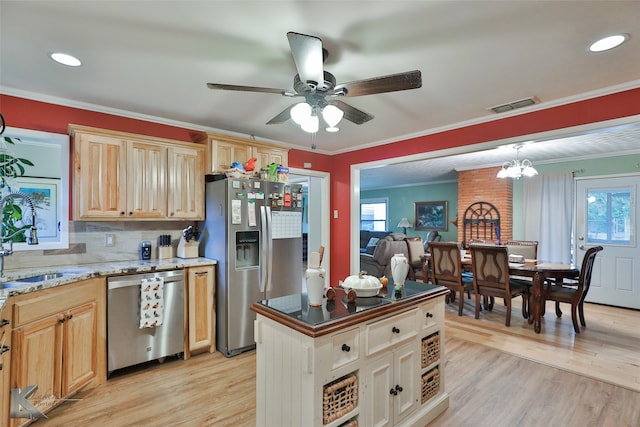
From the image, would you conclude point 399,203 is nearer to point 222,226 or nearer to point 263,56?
point 222,226

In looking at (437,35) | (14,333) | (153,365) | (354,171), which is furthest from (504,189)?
(14,333)

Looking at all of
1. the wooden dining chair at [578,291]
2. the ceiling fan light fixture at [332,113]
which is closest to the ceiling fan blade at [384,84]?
the ceiling fan light fixture at [332,113]

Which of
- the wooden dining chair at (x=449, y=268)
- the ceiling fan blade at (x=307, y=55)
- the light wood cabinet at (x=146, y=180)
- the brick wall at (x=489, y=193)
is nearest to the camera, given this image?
the ceiling fan blade at (x=307, y=55)

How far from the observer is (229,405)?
2.34m

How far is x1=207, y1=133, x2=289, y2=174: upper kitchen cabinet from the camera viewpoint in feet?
11.3

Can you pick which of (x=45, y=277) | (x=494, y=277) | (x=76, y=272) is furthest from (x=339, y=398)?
(x=494, y=277)

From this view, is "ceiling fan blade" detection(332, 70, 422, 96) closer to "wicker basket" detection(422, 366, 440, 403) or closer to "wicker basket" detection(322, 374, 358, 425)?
"wicker basket" detection(322, 374, 358, 425)

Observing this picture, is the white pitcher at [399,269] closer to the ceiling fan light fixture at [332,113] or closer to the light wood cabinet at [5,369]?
the ceiling fan light fixture at [332,113]

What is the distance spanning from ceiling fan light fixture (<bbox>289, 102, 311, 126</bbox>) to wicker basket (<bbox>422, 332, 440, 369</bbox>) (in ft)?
5.42

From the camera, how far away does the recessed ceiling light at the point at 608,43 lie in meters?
1.91

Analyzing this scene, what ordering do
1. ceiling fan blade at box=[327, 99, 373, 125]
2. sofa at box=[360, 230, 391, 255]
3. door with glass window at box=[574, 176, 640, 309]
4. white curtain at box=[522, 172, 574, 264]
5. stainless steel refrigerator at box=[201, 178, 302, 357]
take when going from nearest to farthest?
ceiling fan blade at box=[327, 99, 373, 125] → stainless steel refrigerator at box=[201, 178, 302, 357] → door with glass window at box=[574, 176, 640, 309] → white curtain at box=[522, 172, 574, 264] → sofa at box=[360, 230, 391, 255]

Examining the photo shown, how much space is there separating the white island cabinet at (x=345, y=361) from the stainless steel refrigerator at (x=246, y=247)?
1.37m

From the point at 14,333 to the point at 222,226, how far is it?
164cm

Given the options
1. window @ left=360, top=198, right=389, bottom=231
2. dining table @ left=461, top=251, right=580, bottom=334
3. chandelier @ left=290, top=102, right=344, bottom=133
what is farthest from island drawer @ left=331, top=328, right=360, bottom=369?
window @ left=360, top=198, right=389, bottom=231
